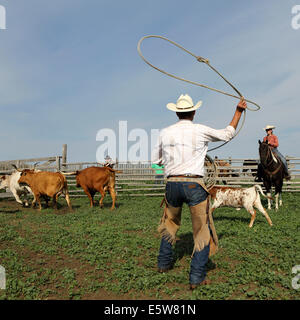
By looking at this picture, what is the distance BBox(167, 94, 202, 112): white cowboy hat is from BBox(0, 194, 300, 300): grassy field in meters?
2.50

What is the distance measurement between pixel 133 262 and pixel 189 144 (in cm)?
240

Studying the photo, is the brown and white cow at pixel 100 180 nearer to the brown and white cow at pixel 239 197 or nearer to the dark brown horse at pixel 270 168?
the brown and white cow at pixel 239 197

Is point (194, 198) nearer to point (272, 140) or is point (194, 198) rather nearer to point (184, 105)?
point (184, 105)

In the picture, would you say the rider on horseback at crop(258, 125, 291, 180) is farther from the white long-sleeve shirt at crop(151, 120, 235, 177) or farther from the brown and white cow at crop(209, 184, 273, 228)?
the white long-sleeve shirt at crop(151, 120, 235, 177)

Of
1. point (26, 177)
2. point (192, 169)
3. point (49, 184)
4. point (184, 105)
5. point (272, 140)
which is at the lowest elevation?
point (49, 184)

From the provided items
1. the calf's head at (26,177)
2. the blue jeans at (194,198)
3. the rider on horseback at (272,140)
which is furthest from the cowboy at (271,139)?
the calf's head at (26,177)

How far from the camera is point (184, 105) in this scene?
14.4 feet

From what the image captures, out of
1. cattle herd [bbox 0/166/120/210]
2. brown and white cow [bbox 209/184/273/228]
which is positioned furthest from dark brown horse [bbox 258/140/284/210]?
cattle herd [bbox 0/166/120/210]

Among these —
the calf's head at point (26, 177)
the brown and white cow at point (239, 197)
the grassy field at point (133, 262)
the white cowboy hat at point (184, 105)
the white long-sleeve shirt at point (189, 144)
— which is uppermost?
the white cowboy hat at point (184, 105)

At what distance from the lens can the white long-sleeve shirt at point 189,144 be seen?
167 inches

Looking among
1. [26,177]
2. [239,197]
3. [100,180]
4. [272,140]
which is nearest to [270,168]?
[272,140]

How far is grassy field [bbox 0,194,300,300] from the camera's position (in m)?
4.20

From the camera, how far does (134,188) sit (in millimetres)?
17812

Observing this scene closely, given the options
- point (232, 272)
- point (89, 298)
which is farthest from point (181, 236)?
point (89, 298)
